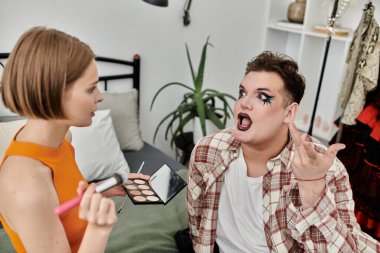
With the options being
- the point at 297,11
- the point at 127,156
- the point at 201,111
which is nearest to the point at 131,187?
the point at 127,156

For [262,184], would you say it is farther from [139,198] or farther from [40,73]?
[40,73]

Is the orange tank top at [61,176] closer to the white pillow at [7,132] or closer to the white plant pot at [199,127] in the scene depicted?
the white pillow at [7,132]

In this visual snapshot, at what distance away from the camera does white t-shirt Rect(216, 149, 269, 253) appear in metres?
1.36

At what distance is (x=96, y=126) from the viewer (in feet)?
6.23

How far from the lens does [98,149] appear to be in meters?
1.87

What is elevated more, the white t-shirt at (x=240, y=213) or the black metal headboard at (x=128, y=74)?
the black metal headboard at (x=128, y=74)

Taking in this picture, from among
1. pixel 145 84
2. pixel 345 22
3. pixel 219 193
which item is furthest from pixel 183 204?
pixel 345 22

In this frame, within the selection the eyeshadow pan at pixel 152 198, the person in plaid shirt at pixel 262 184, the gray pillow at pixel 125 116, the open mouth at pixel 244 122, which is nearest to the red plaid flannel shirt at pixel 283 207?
the person in plaid shirt at pixel 262 184

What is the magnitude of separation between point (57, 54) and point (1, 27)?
1374mm

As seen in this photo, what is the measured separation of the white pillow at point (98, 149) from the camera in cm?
180

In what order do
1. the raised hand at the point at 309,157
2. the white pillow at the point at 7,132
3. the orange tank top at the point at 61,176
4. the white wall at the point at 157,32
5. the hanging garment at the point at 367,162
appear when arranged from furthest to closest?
the hanging garment at the point at 367,162 → the white wall at the point at 157,32 → the white pillow at the point at 7,132 → the raised hand at the point at 309,157 → the orange tank top at the point at 61,176

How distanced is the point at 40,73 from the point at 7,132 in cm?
109

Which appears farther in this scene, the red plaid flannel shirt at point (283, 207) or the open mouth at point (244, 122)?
the open mouth at point (244, 122)

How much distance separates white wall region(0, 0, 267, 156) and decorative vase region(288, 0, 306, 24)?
0.22 m
